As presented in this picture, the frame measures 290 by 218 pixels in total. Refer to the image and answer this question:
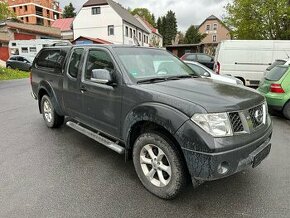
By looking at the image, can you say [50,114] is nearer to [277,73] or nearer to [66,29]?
[277,73]

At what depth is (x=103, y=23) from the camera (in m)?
42.0

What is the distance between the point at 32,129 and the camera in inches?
237

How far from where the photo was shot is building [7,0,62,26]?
217 ft

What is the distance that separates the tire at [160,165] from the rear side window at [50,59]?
2698 millimetres

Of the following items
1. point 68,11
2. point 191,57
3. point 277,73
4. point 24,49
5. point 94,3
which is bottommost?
point 277,73

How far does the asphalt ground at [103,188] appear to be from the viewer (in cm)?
301

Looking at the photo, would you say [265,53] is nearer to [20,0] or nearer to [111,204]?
[111,204]

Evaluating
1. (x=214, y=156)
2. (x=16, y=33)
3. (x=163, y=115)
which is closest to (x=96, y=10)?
(x=16, y=33)

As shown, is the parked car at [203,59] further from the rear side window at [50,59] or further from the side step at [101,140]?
the side step at [101,140]

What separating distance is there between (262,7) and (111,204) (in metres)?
21.9

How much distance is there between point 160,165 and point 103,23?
41.9 metres

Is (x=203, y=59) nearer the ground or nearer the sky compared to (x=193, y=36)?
nearer the ground

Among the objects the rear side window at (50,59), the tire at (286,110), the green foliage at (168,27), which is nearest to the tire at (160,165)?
the rear side window at (50,59)

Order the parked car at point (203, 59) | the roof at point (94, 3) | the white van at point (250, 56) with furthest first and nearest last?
the roof at point (94, 3)
the parked car at point (203, 59)
the white van at point (250, 56)
